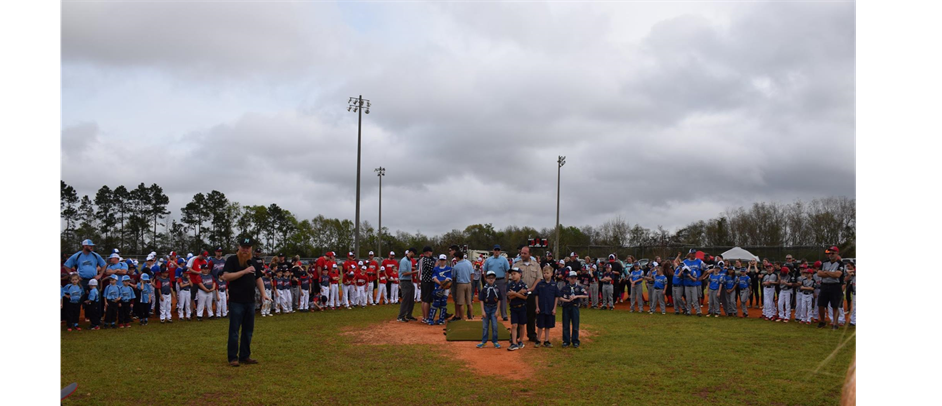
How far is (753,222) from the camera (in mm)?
52219

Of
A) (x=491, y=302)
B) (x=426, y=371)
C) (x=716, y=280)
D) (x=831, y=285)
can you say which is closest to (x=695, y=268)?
(x=716, y=280)

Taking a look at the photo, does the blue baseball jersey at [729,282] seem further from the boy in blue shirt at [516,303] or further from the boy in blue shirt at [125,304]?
the boy in blue shirt at [125,304]

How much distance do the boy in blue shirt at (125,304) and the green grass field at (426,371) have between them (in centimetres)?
87

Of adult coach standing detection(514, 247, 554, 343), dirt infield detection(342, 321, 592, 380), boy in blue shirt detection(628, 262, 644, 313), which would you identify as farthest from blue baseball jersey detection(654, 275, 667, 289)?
adult coach standing detection(514, 247, 554, 343)

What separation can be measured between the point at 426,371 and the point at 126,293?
31.9ft

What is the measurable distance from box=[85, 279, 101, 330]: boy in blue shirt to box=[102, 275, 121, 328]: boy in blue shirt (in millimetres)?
293

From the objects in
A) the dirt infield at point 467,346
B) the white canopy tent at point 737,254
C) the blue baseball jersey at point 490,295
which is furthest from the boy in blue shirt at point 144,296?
the white canopy tent at point 737,254

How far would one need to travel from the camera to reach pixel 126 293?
14.3 meters

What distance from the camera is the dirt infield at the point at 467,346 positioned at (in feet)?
31.6

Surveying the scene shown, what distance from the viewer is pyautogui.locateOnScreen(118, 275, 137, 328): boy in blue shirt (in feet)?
46.6
